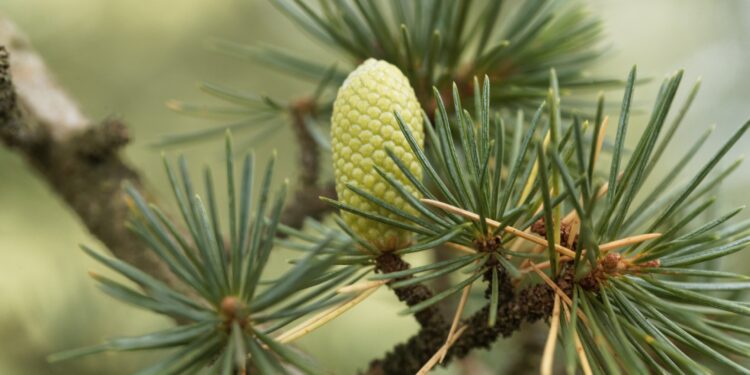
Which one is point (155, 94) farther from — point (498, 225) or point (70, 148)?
point (498, 225)

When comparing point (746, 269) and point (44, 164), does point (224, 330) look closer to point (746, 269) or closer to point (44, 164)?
point (44, 164)

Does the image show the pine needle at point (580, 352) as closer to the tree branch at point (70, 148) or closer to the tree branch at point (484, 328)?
the tree branch at point (484, 328)

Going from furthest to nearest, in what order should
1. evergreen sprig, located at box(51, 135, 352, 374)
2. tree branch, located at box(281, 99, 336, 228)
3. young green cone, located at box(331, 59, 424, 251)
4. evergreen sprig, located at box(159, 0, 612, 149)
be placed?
tree branch, located at box(281, 99, 336, 228), evergreen sprig, located at box(159, 0, 612, 149), young green cone, located at box(331, 59, 424, 251), evergreen sprig, located at box(51, 135, 352, 374)

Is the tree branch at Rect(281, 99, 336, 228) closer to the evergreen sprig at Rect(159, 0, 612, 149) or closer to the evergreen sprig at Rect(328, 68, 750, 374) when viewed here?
the evergreen sprig at Rect(159, 0, 612, 149)

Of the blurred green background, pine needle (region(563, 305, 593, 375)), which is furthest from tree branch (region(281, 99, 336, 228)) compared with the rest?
pine needle (region(563, 305, 593, 375))

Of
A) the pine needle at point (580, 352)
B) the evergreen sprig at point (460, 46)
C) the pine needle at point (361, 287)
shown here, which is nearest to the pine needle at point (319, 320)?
the pine needle at point (361, 287)

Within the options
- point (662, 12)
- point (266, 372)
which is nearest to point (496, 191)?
point (266, 372)

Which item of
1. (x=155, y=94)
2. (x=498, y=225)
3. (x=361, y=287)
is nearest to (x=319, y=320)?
(x=361, y=287)
